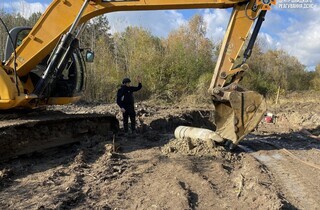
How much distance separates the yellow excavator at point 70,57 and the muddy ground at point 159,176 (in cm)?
73

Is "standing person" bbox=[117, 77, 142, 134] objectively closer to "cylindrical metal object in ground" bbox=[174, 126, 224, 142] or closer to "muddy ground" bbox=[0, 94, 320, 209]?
"muddy ground" bbox=[0, 94, 320, 209]

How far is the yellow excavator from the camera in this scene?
282 inches

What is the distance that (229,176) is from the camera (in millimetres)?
6203

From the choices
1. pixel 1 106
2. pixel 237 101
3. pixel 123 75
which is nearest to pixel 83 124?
pixel 1 106

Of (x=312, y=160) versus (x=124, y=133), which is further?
(x=124, y=133)

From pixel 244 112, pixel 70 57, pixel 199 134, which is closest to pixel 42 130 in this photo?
pixel 70 57

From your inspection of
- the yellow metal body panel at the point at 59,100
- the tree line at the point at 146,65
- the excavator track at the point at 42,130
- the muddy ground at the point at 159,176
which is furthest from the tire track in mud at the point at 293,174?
the tree line at the point at 146,65

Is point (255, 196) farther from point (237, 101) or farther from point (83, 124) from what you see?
point (83, 124)

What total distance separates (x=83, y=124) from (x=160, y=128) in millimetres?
3665

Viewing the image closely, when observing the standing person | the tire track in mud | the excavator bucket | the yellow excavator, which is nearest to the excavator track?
the yellow excavator

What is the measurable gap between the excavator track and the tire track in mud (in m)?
3.45

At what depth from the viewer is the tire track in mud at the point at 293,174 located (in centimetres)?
534

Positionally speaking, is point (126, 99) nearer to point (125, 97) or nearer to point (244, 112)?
point (125, 97)

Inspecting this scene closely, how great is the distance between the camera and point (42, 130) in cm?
730
